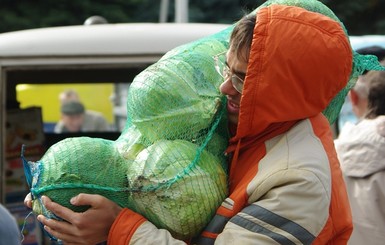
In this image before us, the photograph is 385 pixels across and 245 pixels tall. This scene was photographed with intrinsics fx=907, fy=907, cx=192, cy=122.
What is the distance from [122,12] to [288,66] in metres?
12.9

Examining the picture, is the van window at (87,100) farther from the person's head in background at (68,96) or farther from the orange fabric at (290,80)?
the orange fabric at (290,80)

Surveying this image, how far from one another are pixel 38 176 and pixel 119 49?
6.31ft

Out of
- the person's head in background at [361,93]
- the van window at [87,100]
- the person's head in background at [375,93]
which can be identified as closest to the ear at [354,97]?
the person's head in background at [361,93]

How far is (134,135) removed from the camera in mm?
2672

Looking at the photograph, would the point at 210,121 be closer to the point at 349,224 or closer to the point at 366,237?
the point at 349,224

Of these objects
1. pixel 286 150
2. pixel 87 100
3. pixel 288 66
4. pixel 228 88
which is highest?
pixel 288 66

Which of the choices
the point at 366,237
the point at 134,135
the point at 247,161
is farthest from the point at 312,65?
the point at 366,237

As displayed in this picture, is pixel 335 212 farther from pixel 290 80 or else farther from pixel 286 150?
pixel 290 80

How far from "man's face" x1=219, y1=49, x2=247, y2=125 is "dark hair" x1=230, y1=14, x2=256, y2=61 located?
0.05ft

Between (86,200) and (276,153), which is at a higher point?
(276,153)

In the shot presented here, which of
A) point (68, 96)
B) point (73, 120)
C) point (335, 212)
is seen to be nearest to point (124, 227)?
point (335, 212)

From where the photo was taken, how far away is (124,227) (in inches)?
98.3

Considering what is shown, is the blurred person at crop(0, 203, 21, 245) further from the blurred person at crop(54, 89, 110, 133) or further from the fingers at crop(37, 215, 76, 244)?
the blurred person at crop(54, 89, 110, 133)

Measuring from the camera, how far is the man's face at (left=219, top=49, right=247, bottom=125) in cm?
252
